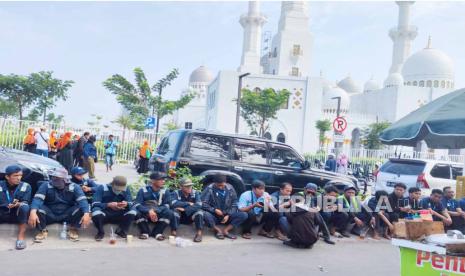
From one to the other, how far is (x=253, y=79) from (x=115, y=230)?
38.9m

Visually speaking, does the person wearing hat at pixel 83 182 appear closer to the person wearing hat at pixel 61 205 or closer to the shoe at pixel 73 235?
the person wearing hat at pixel 61 205

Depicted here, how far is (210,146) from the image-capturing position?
392 inches

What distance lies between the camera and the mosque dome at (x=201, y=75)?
259 feet

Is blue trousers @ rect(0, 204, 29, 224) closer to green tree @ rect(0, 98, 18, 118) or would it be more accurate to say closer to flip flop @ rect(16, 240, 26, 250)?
flip flop @ rect(16, 240, 26, 250)

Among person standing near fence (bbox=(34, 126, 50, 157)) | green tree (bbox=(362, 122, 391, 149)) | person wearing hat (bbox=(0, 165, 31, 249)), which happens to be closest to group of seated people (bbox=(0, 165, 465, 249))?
person wearing hat (bbox=(0, 165, 31, 249))

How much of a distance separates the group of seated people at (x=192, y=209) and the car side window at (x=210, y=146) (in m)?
1.46

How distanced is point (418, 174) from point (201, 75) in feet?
221

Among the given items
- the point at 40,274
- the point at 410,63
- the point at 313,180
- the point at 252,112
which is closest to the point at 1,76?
the point at 252,112

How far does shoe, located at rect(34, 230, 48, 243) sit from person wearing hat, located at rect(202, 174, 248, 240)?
2557 mm

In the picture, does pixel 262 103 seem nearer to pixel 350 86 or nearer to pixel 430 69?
pixel 430 69

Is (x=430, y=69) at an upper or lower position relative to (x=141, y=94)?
upper

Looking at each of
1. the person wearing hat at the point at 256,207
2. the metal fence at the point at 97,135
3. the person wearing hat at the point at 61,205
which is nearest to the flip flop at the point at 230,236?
the person wearing hat at the point at 256,207

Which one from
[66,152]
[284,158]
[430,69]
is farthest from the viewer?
[430,69]

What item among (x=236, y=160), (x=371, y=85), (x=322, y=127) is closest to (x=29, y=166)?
(x=236, y=160)
